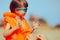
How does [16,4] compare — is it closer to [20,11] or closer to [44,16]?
[20,11]

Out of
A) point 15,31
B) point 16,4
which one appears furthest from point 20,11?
point 15,31

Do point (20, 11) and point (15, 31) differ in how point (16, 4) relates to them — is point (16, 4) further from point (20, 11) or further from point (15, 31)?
point (15, 31)

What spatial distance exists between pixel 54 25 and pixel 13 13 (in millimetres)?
373

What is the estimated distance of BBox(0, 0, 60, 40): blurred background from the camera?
1.39m

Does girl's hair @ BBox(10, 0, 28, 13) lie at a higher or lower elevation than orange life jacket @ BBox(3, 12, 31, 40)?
higher

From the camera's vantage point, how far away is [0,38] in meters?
1.36

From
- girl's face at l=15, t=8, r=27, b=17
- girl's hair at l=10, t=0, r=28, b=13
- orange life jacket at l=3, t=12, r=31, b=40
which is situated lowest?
orange life jacket at l=3, t=12, r=31, b=40

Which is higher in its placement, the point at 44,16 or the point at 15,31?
the point at 44,16

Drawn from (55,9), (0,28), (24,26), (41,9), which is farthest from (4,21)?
(55,9)

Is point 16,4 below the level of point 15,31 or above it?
above

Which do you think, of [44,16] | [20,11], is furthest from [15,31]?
[44,16]

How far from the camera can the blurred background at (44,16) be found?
1.39 metres

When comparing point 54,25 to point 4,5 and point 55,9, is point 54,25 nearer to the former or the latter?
point 55,9

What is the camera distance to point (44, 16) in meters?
1.42
